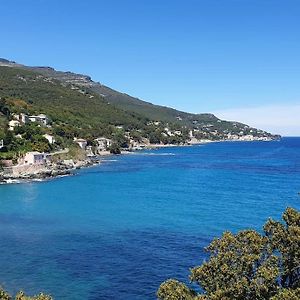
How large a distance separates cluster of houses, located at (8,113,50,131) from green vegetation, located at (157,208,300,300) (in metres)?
101

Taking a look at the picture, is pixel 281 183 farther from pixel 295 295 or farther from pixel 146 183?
pixel 295 295

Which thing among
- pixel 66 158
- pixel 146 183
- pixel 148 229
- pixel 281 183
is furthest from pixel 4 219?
pixel 66 158

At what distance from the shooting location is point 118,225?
46.9 m

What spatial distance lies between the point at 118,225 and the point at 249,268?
33.3 m

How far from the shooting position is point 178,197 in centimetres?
6819

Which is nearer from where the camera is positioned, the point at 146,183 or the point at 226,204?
the point at 226,204

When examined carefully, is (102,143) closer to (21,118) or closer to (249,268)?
(21,118)

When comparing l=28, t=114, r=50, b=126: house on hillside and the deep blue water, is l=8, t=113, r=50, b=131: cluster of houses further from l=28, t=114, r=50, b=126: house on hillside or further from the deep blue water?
the deep blue water

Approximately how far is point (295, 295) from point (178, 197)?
182ft

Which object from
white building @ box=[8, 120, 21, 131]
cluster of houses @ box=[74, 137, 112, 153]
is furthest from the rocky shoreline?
cluster of houses @ box=[74, 137, 112, 153]

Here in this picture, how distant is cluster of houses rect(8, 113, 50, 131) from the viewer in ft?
374

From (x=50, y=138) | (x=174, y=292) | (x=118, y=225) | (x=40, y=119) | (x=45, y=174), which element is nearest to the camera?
(x=174, y=292)

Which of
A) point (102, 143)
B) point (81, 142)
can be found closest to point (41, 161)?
point (81, 142)

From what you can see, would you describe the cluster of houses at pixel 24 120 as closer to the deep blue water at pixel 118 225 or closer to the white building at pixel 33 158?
the white building at pixel 33 158
